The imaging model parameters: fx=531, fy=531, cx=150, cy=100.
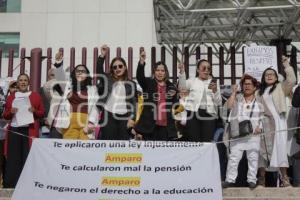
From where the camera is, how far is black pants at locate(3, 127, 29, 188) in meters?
6.64

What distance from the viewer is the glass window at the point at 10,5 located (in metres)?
16.3

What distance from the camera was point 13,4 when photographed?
53.5ft

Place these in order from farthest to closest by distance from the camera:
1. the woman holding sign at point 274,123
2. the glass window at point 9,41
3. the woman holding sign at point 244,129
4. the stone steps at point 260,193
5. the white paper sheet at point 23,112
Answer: the glass window at point 9,41
the white paper sheet at point 23,112
the woman holding sign at point 274,123
the woman holding sign at point 244,129
the stone steps at point 260,193

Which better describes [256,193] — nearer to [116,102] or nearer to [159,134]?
[159,134]

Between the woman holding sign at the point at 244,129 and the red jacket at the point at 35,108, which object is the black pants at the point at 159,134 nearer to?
the woman holding sign at the point at 244,129

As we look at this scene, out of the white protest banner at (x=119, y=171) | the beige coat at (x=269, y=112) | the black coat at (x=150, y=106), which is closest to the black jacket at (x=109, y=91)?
the black coat at (x=150, y=106)

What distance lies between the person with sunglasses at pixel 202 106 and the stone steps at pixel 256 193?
0.80 m

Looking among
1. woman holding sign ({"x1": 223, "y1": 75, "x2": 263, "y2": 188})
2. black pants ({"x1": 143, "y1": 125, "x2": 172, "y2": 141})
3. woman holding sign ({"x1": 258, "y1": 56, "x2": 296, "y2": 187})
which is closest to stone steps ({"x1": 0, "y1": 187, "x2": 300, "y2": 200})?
woman holding sign ({"x1": 223, "y1": 75, "x2": 263, "y2": 188})

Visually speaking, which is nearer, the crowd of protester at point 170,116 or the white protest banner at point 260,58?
the crowd of protester at point 170,116

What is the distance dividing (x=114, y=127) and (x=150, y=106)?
523 mm

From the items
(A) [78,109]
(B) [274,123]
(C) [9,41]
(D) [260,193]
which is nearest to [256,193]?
(D) [260,193]

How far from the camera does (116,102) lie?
6402mm

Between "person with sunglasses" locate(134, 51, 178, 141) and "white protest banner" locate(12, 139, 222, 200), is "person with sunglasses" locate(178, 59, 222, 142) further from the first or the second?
"white protest banner" locate(12, 139, 222, 200)

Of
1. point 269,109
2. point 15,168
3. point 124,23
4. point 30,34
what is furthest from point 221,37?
point 15,168
